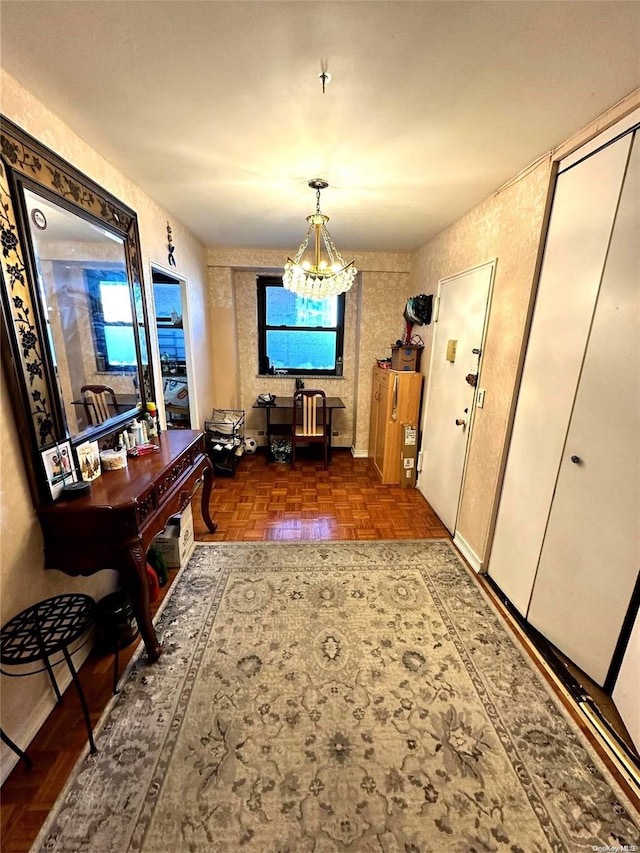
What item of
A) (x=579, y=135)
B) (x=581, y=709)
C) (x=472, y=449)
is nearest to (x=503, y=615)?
(x=581, y=709)

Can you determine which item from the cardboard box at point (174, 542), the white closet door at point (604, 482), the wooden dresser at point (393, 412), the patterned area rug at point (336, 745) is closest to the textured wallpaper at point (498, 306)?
the white closet door at point (604, 482)

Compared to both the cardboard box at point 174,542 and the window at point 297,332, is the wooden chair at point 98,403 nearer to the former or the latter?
the cardboard box at point 174,542

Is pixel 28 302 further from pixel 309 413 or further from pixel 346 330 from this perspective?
pixel 346 330

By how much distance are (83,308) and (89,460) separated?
0.71m

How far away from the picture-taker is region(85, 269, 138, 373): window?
1.66 m

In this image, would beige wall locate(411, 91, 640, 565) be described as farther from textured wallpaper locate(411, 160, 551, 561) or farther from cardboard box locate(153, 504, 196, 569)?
cardboard box locate(153, 504, 196, 569)

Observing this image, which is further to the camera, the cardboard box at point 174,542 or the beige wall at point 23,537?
the cardboard box at point 174,542

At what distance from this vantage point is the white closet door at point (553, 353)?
4.49 ft

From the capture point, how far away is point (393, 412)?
334 centimetres

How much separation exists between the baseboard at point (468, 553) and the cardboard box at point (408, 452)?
0.92 m

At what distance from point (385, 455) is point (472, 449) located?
3.83 feet

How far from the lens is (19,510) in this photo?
121 cm

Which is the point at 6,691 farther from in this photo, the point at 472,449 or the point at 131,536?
the point at 472,449

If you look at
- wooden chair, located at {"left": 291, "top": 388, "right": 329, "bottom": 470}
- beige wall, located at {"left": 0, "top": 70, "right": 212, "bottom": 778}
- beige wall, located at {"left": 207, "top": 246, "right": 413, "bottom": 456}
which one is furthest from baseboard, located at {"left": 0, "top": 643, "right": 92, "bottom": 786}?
beige wall, located at {"left": 207, "top": 246, "right": 413, "bottom": 456}
